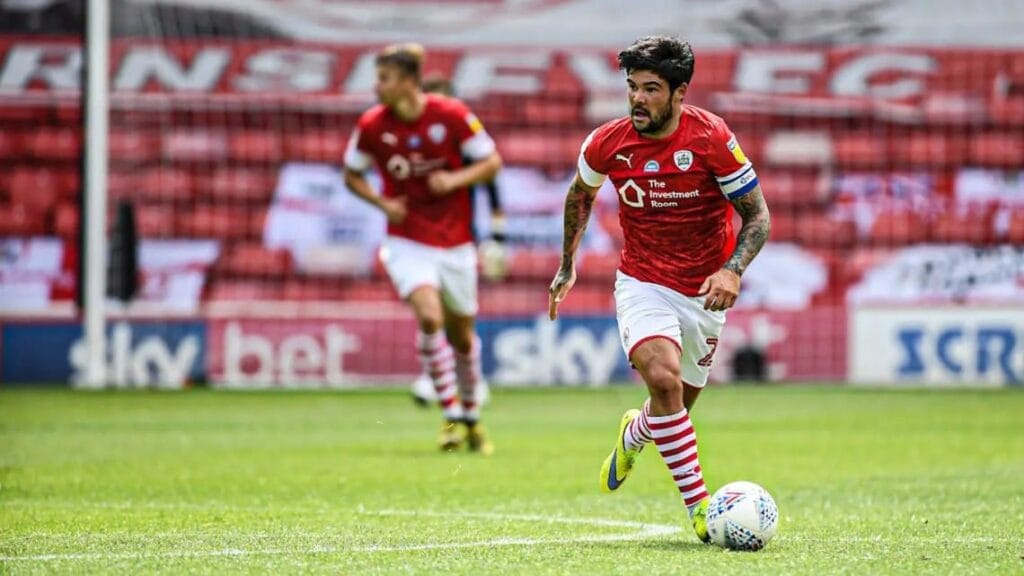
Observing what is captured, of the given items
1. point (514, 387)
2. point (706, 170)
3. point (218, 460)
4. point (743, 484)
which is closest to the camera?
point (743, 484)

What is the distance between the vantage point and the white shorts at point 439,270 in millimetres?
11039

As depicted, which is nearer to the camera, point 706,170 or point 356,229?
point 706,170

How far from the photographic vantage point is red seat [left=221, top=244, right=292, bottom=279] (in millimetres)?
24109

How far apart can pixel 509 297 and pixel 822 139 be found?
4925mm

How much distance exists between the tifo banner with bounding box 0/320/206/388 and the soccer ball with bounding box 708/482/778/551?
1434 centimetres

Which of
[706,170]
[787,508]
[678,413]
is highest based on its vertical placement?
[706,170]

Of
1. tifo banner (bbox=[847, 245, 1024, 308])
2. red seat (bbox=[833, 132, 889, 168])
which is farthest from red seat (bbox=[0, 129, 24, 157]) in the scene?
tifo banner (bbox=[847, 245, 1024, 308])

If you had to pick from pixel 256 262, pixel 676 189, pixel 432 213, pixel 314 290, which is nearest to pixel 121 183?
pixel 256 262

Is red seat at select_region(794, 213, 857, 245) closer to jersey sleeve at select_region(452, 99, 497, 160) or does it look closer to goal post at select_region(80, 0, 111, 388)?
goal post at select_region(80, 0, 111, 388)

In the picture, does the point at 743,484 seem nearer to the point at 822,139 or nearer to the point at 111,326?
the point at 111,326

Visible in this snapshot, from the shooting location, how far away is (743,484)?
20.0 feet

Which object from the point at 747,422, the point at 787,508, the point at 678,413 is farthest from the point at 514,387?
the point at 678,413

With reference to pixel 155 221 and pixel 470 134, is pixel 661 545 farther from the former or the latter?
pixel 155 221

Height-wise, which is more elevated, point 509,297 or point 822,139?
point 822,139
